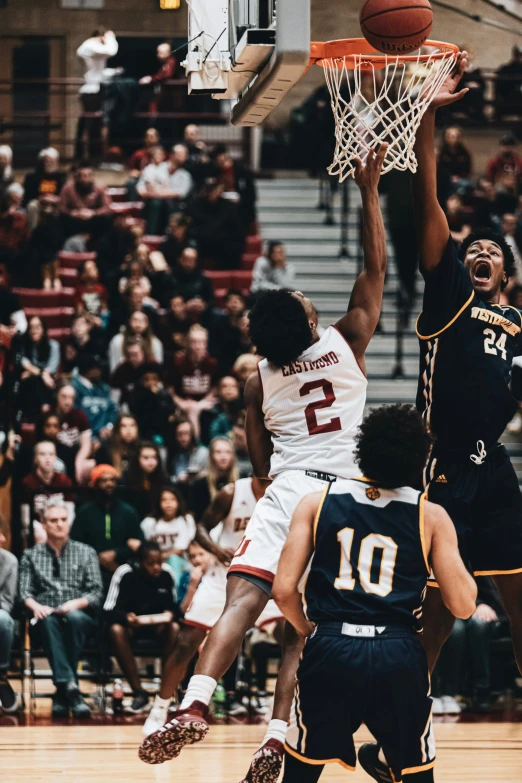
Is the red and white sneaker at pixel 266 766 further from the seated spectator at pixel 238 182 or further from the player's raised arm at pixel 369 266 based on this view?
the seated spectator at pixel 238 182

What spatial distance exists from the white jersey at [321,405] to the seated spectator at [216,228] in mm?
9888

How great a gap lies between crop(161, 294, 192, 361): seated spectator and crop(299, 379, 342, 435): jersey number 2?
24.9 ft

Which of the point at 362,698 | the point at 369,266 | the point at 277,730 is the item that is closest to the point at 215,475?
the point at 277,730

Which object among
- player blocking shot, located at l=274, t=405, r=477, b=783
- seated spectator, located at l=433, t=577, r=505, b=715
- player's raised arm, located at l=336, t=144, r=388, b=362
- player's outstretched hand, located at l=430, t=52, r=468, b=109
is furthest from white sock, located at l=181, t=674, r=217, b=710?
seated spectator, located at l=433, t=577, r=505, b=715

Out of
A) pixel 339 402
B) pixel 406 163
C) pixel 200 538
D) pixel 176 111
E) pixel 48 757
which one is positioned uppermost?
pixel 176 111

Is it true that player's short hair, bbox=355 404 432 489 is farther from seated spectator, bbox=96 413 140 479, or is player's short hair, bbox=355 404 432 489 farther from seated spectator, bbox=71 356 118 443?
seated spectator, bbox=71 356 118 443

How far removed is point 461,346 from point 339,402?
23.6 inches

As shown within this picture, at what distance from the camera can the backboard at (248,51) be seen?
515 cm

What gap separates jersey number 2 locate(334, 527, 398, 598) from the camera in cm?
454

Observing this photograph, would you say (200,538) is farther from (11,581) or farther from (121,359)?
(121,359)

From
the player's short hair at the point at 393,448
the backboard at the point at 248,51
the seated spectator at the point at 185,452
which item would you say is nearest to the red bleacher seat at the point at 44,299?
the seated spectator at the point at 185,452

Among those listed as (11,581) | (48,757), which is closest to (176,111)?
(11,581)

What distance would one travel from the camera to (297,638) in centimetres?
591

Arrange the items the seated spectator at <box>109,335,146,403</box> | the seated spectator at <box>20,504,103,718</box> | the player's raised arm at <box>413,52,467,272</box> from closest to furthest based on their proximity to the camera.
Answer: the player's raised arm at <box>413,52,467,272</box>
the seated spectator at <box>20,504,103,718</box>
the seated spectator at <box>109,335,146,403</box>
